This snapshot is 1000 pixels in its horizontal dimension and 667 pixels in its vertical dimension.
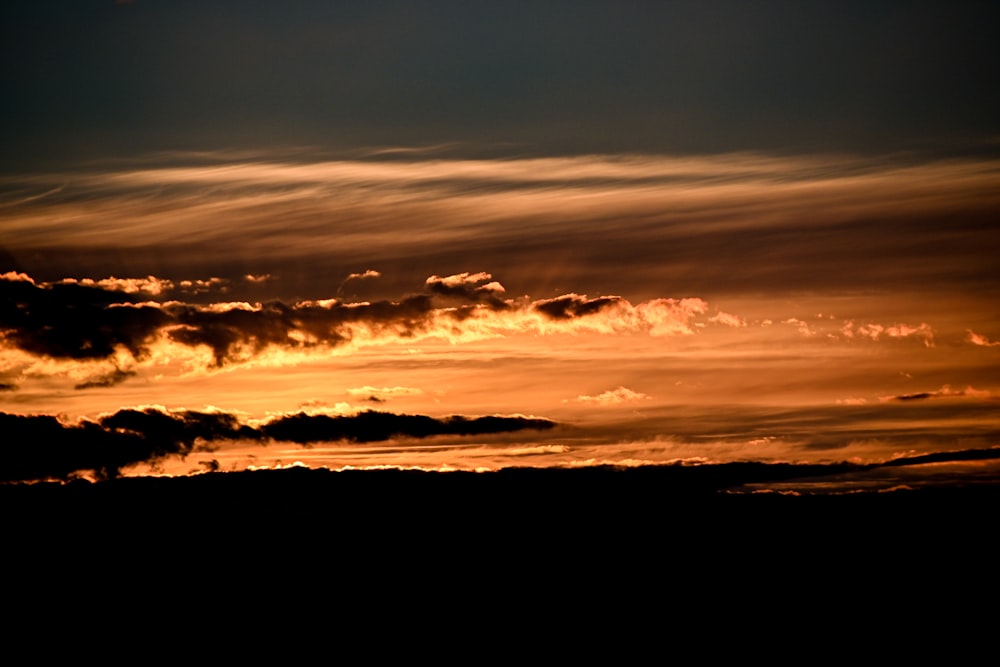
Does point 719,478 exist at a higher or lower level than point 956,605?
higher

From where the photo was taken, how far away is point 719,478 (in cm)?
19412

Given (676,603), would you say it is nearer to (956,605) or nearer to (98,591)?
(956,605)

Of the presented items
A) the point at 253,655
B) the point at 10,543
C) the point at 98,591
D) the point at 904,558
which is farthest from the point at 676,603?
the point at 10,543

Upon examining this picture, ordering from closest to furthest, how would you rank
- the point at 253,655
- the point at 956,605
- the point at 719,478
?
→ the point at 253,655 → the point at 956,605 → the point at 719,478

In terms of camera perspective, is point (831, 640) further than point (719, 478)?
No

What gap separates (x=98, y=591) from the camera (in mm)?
196125

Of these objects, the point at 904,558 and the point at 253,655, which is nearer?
the point at 253,655

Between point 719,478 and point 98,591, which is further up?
point 719,478

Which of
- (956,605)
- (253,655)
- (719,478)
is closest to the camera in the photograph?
(253,655)

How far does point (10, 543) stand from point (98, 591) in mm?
17409

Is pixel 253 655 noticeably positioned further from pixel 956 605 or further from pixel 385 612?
pixel 956 605

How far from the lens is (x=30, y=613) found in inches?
6998

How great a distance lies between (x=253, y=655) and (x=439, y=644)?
29.7m

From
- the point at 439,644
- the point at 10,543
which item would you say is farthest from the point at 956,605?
the point at 10,543
